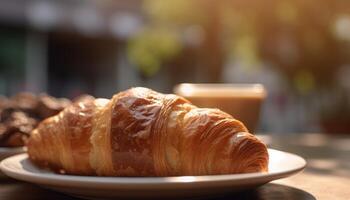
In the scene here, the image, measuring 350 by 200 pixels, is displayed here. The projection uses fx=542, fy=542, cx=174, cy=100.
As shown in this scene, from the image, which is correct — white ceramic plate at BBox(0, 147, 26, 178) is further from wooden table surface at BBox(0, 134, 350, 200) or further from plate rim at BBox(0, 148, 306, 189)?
plate rim at BBox(0, 148, 306, 189)

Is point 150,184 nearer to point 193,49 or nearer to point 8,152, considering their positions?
point 8,152

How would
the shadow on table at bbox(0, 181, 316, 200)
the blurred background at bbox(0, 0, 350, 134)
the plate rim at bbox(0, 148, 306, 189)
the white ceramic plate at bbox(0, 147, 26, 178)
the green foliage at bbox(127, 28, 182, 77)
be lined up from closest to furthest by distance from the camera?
1. the plate rim at bbox(0, 148, 306, 189)
2. the shadow on table at bbox(0, 181, 316, 200)
3. the white ceramic plate at bbox(0, 147, 26, 178)
4. the blurred background at bbox(0, 0, 350, 134)
5. the green foliage at bbox(127, 28, 182, 77)

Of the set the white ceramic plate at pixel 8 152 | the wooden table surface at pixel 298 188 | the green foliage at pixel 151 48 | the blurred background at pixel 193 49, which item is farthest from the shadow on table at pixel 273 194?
the green foliage at pixel 151 48

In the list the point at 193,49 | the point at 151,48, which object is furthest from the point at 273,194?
the point at 193,49

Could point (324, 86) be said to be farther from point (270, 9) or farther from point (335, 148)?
point (335, 148)

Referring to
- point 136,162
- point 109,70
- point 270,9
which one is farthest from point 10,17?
point 136,162

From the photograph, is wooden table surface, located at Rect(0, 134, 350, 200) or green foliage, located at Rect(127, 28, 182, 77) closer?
wooden table surface, located at Rect(0, 134, 350, 200)

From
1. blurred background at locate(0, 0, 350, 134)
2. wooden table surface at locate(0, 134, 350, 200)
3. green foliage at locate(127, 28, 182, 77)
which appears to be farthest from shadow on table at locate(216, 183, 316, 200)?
green foliage at locate(127, 28, 182, 77)
